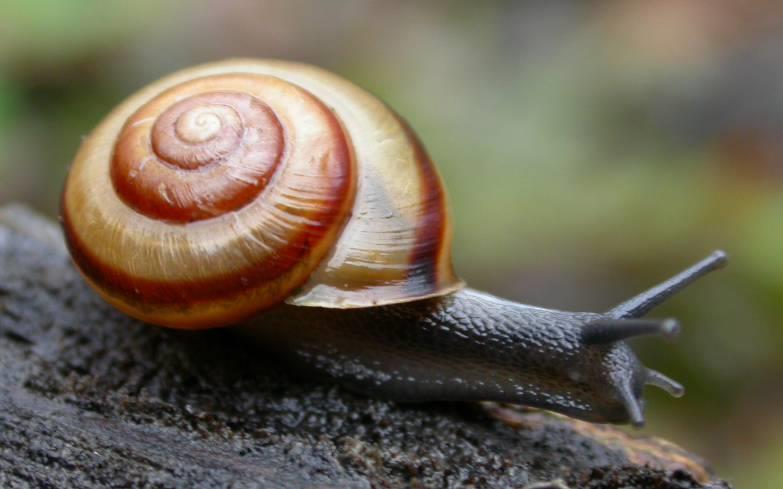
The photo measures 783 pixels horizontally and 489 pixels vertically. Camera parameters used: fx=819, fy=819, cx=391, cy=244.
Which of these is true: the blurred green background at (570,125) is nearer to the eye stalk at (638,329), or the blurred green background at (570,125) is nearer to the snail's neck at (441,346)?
the eye stalk at (638,329)

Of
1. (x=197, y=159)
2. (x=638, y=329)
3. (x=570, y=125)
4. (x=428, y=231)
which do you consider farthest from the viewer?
(x=570, y=125)

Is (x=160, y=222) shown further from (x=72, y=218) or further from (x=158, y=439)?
(x=158, y=439)

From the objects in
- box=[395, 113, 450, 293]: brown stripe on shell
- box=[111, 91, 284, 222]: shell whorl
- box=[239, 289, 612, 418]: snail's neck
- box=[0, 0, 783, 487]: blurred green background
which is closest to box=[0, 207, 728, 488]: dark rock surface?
box=[239, 289, 612, 418]: snail's neck

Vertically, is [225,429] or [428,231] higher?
[428,231]

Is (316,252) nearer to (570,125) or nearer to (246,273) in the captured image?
(246,273)

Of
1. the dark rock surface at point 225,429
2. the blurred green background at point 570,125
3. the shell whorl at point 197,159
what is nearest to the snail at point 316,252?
the shell whorl at point 197,159

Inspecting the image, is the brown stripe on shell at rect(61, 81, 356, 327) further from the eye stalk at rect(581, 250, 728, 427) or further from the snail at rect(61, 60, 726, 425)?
the eye stalk at rect(581, 250, 728, 427)

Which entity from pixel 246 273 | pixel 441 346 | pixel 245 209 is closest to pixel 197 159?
pixel 245 209
